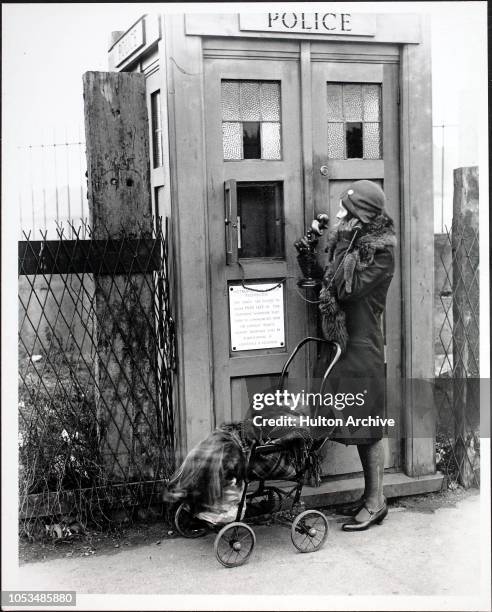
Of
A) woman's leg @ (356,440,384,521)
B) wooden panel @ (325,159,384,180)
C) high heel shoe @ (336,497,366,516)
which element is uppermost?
wooden panel @ (325,159,384,180)

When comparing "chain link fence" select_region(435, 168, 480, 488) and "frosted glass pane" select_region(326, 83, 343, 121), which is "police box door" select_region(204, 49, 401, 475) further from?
"chain link fence" select_region(435, 168, 480, 488)

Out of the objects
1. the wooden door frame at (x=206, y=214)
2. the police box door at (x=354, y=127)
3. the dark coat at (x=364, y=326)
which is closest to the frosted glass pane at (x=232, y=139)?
the wooden door frame at (x=206, y=214)

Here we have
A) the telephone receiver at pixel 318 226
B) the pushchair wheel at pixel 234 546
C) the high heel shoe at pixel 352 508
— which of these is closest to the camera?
the pushchair wheel at pixel 234 546

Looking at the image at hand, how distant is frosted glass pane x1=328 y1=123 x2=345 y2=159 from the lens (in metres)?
5.36

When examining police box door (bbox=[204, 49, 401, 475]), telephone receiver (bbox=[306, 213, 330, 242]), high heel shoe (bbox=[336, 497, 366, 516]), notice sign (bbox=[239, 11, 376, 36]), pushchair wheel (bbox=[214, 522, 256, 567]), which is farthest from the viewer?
high heel shoe (bbox=[336, 497, 366, 516])

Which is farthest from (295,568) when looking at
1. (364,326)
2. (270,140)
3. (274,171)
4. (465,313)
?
(270,140)

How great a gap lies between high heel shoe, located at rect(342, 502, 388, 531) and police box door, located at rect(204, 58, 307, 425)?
2.94 ft

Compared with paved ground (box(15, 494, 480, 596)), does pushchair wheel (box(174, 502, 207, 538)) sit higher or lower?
higher

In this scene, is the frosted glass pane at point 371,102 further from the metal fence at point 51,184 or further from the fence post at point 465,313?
the metal fence at point 51,184

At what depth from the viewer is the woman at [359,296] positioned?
17.1ft

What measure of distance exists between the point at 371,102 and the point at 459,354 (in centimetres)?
161

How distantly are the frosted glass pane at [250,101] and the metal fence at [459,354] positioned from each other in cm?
135

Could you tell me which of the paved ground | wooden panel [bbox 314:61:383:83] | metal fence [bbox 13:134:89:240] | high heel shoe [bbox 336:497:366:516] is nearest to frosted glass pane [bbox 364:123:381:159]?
wooden panel [bbox 314:61:383:83]

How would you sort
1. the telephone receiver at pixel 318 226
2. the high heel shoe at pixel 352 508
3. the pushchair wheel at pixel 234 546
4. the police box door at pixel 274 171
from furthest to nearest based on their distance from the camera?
the high heel shoe at pixel 352 508 < the telephone receiver at pixel 318 226 < the police box door at pixel 274 171 < the pushchair wheel at pixel 234 546
